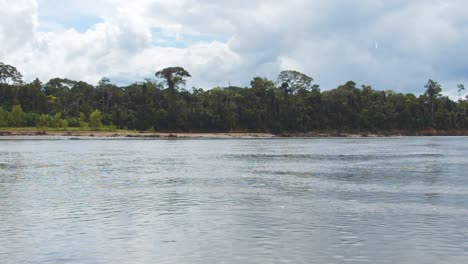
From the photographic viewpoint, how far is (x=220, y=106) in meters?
162

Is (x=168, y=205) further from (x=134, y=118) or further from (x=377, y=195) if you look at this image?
(x=134, y=118)

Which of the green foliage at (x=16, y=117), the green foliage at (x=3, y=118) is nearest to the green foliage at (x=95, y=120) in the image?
the green foliage at (x=16, y=117)

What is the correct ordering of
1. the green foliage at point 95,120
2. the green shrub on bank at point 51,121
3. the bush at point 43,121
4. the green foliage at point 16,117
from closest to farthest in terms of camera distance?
the green foliage at point 16,117 → the bush at point 43,121 → the green shrub on bank at point 51,121 → the green foliage at point 95,120

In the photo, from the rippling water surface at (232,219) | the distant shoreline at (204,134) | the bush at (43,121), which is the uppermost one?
the bush at (43,121)

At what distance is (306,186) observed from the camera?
33.1m

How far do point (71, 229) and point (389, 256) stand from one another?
11.1 m

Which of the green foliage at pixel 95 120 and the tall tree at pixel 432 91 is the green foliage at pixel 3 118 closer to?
the green foliage at pixel 95 120

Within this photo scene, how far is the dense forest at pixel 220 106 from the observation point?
146875 mm

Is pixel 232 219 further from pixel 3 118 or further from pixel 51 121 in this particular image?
pixel 51 121

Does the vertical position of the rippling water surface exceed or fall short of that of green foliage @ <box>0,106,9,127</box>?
it falls short

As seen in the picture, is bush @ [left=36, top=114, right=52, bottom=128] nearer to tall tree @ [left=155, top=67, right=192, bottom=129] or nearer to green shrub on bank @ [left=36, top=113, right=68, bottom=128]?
green shrub on bank @ [left=36, top=113, right=68, bottom=128]

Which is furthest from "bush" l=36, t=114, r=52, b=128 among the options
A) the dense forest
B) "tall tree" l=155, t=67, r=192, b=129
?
"tall tree" l=155, t=67, r=192, b=129

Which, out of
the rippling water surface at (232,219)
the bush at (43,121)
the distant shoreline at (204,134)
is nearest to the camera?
Answer: the rippling water surface at (232,219)

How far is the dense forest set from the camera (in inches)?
5782
